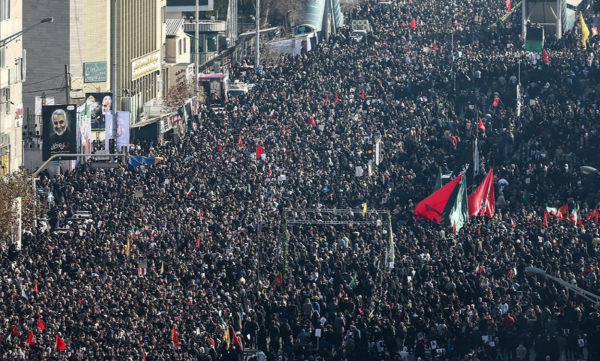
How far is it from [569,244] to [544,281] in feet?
13.9

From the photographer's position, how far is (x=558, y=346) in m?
40.0

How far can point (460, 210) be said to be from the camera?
5219 centimetres

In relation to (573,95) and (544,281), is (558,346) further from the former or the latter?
(573,95)

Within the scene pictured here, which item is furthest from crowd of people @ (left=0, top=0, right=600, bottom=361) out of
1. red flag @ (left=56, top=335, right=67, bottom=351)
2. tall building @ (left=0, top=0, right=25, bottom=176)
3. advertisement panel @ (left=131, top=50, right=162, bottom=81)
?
advertisement panel @ (left=131, top=50, right=162, bottom=81)

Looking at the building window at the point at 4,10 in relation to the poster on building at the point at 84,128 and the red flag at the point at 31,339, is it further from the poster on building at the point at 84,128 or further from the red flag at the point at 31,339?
the red flag at the point at 31,339

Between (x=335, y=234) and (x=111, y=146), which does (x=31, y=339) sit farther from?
(x=111, y=146)

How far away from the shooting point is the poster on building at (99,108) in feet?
232

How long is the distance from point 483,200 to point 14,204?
1313 centimetres

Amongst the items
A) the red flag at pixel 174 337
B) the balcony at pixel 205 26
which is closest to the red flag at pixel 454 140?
the red flag at pixel 174 337

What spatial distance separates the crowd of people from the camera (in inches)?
1608

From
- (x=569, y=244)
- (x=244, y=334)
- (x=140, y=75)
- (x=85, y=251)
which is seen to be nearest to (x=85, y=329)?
(x=244, y=334)

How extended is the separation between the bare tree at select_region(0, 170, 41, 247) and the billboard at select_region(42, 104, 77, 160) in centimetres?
417

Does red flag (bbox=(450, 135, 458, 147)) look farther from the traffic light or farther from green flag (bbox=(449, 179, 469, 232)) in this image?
green flag (bbox=(449, 179, 469, 232))

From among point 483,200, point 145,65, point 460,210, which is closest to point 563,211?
point 483,200
